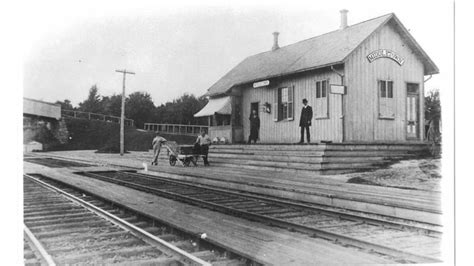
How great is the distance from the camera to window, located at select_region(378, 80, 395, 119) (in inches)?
538

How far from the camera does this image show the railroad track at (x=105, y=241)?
438cm

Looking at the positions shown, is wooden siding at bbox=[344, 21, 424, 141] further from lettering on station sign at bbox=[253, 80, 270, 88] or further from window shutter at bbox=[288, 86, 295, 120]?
lettering on station sign at bbox=[253, 80, 270, 88]

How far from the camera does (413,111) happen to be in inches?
566

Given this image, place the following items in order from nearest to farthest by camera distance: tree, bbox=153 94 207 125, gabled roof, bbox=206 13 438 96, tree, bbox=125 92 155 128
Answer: gabled roof, bbox=206 13 438 96, tree, bbox=153 94 207 125, tree, bbox=125 92 155 128

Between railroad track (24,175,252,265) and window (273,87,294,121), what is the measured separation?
31.7 feet

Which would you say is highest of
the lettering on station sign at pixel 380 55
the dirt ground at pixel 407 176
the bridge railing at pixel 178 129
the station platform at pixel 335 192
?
the lettering on station sign at pixel 380 55

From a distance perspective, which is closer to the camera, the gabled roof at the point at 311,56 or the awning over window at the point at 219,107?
the gabled roof at the point at 311,56

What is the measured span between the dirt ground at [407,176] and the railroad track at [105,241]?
5381 millimetres

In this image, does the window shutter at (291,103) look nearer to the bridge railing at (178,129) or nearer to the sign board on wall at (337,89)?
the sign board on wall at (337,89)

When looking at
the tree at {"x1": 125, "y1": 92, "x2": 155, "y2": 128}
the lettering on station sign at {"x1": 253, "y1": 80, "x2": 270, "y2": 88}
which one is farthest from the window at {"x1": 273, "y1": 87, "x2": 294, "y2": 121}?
the tree at {"x1": 125, "y1": 92, "x2": 155, "y2": 128}

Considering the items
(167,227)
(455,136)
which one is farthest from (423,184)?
(167,227)

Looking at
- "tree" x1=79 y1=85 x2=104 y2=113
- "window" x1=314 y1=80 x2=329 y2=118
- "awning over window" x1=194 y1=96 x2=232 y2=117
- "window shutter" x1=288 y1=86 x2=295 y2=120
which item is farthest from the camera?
"awning over window" x1=194 y1=96 x2=232 y2=117

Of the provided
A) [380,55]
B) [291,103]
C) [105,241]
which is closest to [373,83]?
[380,55]

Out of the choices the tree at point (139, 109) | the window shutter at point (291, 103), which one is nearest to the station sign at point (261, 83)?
the window shutter at point (291, 103)
